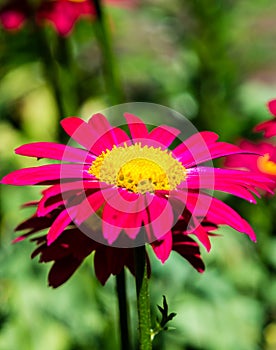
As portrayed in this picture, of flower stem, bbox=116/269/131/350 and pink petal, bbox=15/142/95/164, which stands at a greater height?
pink petal, bbox=15/142/95/164

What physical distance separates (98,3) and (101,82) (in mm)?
880

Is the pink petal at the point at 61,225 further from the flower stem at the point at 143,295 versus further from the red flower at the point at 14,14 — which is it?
the red flower at the point at 14,14

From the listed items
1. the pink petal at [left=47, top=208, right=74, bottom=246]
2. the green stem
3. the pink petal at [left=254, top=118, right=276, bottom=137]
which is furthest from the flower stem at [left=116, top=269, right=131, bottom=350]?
the green stem

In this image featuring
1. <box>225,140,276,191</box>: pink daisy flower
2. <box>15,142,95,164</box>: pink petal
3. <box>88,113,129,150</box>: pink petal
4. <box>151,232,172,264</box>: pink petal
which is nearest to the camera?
<box>151,232,172,264</box>: pink petal

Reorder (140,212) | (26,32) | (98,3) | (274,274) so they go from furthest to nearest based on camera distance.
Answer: (26,32)
(274,274)
(98,3)
(140,212)

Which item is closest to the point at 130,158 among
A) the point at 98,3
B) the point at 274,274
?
the point at 98,3

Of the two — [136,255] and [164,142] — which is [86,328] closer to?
[164,142]

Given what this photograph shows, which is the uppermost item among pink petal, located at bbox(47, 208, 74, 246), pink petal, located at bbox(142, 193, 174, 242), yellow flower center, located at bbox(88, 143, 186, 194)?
yellow flower center, located at bbox(88, 143, 186, 194)

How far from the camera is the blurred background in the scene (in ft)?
4.63

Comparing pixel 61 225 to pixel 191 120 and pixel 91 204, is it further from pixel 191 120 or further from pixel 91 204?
pixel 191 120

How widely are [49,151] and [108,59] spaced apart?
0.67 metres

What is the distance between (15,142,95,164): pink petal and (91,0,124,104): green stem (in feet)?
1.98

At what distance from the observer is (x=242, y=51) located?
232 centimetres

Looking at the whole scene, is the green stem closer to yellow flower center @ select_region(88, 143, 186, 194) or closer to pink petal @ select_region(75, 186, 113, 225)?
yellow flower center @ select_region(88, 143, 186, 194)
